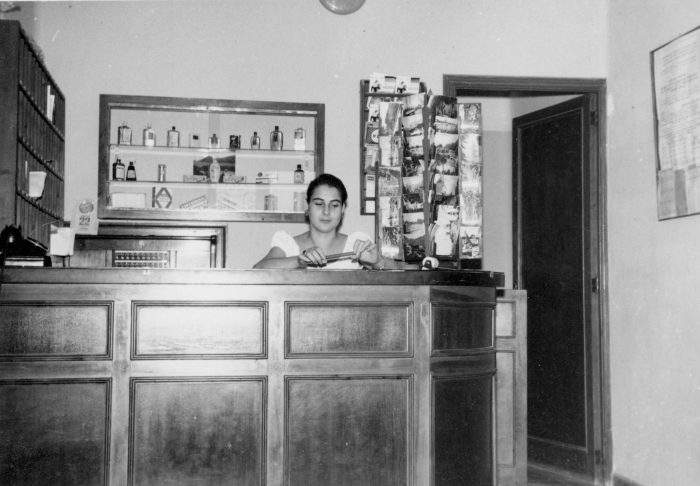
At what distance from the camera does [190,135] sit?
4934mm

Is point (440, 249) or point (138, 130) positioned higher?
point (138, 130)

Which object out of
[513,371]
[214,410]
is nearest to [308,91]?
[513,371]

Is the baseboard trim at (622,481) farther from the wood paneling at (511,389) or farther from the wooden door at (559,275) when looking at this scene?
the wood paneling at (511,389)

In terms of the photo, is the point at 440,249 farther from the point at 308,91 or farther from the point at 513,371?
the point at 308,91

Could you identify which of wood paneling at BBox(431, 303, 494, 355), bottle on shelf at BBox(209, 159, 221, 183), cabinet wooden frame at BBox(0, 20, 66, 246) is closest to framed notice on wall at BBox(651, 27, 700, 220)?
wood paneling at BBox(431, 303, 494, 355)

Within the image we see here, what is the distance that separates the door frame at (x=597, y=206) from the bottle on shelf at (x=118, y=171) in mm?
2169

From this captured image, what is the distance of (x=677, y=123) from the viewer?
12.3ft

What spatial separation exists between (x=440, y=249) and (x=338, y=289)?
32.4 inches

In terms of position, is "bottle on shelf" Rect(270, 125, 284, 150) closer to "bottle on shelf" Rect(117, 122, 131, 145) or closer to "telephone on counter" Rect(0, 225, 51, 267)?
"bottle on shelf" Rect(117, 122, 131, 145)

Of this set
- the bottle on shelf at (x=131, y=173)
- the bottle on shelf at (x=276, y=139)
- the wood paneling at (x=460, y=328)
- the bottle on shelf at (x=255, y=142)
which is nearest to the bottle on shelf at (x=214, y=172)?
the bottle on shelf at (x=255, y=142)

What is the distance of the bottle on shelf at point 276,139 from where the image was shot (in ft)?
16.3

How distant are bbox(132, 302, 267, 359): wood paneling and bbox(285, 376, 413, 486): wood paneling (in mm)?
226

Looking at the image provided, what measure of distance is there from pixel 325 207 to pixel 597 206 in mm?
1995

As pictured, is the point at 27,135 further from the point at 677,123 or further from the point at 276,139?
the point at 677,123
